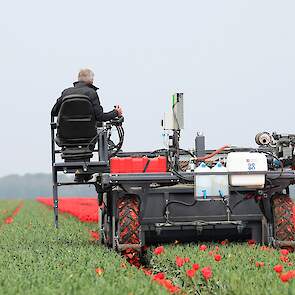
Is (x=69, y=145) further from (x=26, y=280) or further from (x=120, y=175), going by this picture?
(x=26, y=280)

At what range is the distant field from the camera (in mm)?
6938

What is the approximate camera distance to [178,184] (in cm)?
1184

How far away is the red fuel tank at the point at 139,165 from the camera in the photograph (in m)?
11.5

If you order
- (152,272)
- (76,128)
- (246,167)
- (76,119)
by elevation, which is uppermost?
(76,119)

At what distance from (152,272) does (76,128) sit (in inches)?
123

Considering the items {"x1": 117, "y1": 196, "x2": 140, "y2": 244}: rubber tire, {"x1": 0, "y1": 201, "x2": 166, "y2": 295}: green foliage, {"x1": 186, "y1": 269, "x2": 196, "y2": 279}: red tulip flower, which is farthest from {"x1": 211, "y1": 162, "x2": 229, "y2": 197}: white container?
{"x1": 186, "y1": 269, "x2": 196, "y2": 279}: red tulip flower

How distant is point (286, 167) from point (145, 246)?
2.41 m

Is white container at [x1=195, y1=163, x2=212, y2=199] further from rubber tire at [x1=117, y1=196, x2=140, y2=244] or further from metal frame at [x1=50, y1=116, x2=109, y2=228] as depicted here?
metal frame at [x1=50, y1=116, x2=109, y2=228]

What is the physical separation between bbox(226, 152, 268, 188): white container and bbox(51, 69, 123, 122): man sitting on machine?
98.0 inches

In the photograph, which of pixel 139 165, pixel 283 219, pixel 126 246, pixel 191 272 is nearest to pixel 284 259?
pixel 191 272

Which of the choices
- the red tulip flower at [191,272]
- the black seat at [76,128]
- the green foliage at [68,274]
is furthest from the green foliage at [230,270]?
the black seat at [76,128]

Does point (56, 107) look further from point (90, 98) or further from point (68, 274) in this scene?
point (68, 274)

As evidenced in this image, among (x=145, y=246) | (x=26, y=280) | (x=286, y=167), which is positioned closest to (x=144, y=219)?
(x=145, y=246)

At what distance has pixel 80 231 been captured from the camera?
1695cm
